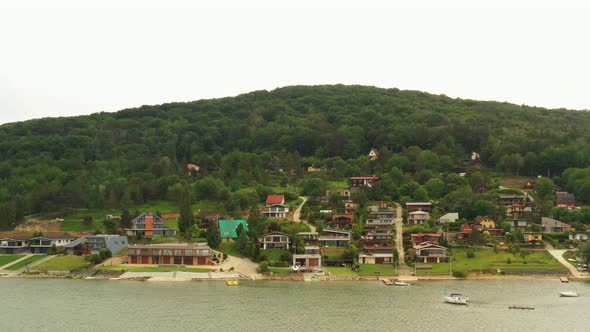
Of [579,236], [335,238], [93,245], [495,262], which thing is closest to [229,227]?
[335,238]

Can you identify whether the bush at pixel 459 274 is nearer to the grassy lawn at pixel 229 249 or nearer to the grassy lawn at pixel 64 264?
the grassy lawn at pixel 229 249

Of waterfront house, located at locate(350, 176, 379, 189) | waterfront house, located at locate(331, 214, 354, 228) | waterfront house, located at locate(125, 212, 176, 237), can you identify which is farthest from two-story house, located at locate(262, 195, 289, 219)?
waterfront house, located at locate(350, 176, 379, 189)

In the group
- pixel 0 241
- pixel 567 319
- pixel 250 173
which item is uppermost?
pixel 250 173

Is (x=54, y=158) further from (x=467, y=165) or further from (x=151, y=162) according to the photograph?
(x=467, y=165)

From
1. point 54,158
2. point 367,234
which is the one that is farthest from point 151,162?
point 367,234

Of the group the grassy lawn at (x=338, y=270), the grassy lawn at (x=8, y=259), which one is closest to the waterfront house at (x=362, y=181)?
the grassy lawn at (x=338, y=270)

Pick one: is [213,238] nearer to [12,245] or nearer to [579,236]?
Result: [12,245]

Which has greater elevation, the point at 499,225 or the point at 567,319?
the point at 499,225
